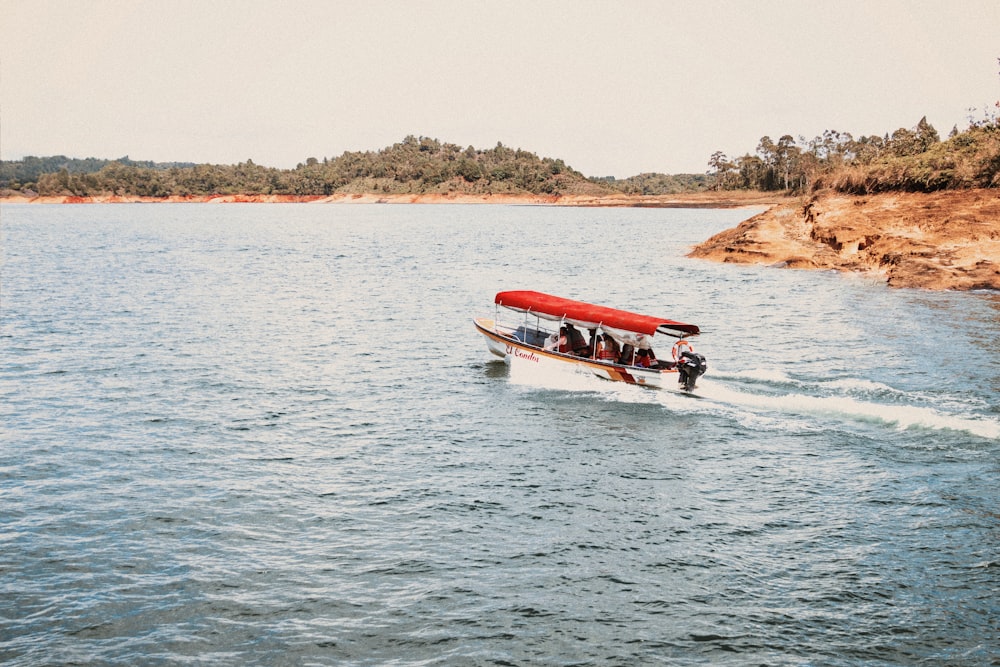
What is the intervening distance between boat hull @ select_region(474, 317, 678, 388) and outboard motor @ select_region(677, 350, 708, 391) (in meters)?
0.39

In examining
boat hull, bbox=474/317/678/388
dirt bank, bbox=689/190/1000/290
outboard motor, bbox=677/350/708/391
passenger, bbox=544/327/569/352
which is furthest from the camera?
dirt bank, bbox=689/190/1000/290

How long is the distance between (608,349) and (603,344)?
1.03 ft

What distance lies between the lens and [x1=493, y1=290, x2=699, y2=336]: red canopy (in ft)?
89.9

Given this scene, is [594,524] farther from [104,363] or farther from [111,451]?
[104,363]

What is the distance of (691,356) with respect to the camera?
86.7 ft

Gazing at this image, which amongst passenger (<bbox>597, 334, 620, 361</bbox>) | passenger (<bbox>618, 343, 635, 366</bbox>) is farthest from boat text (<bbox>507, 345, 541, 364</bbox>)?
passenger (<bbox>618, 343, 635, 366</bbox>)

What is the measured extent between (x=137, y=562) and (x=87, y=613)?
1.82 meters

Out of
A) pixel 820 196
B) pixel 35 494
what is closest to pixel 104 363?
pixel 35 494

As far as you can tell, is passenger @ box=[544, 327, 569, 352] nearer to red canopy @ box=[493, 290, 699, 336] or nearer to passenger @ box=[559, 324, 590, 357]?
passenger @ box=[559, 324, 590, 357]

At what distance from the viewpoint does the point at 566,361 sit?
29062mm

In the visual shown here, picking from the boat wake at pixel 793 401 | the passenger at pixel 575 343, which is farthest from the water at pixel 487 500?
the passenger at pixel 575 343

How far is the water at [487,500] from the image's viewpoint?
44.4ft

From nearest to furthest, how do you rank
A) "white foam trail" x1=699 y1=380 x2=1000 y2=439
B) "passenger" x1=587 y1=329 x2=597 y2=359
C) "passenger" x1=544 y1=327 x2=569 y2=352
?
"white foam trail" x1=699 y1=380 x2=1000 y2=439 → "passenger" x1=587 y1=329 x2=597 y2=359 → "passenger" x1=544 y1=327 x2=569 y2=352

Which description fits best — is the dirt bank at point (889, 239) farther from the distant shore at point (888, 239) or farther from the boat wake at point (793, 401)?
the boat wake at point (793, 401)
